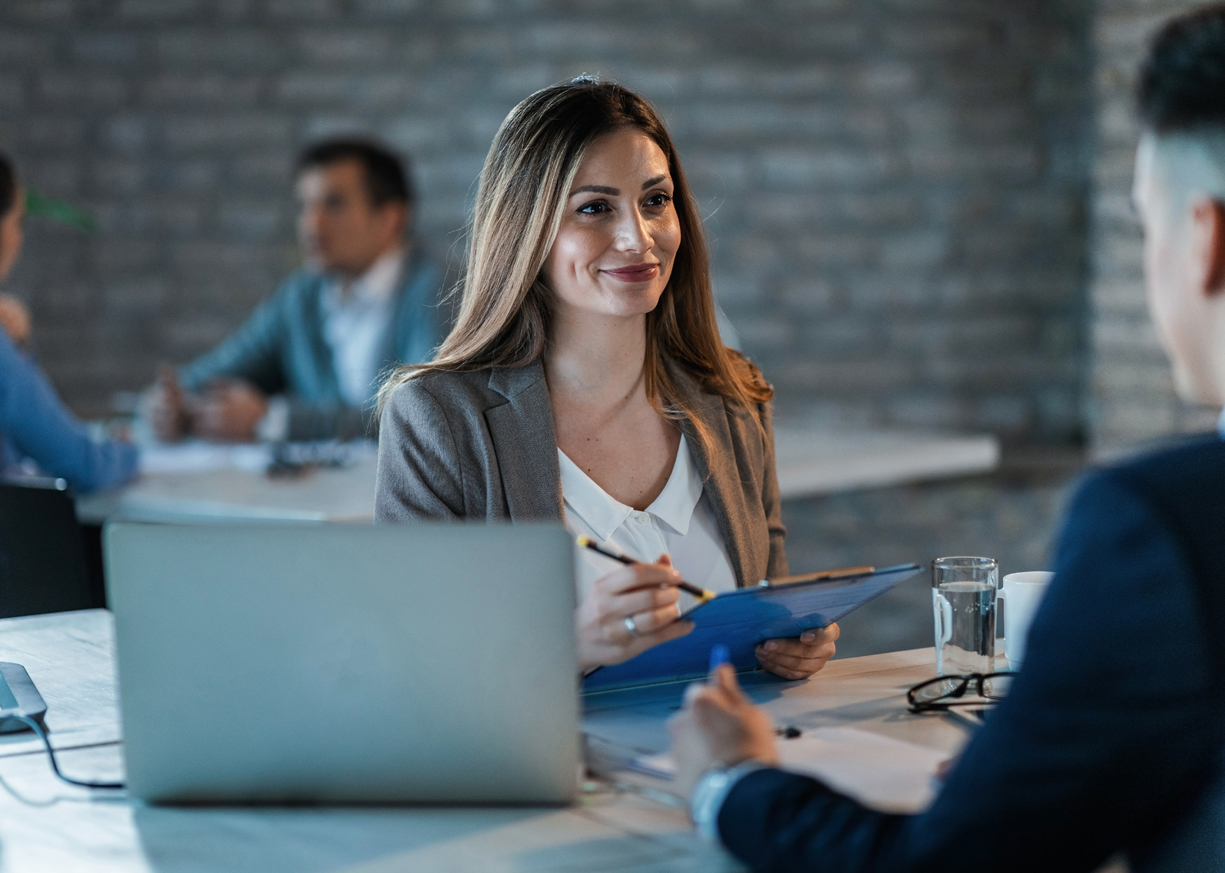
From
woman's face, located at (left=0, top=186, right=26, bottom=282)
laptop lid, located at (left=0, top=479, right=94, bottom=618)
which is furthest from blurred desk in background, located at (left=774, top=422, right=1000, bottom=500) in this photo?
woman's face, located at (left=0, top=186, right=26, bottom=282)

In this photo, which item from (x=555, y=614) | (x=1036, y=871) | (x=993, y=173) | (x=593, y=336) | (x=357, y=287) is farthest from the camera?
(x=993, y=173)

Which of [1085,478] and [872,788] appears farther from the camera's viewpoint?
[872,788]

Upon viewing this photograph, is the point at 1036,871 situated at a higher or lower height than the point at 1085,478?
lower

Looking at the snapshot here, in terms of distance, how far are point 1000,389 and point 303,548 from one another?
3.83 m

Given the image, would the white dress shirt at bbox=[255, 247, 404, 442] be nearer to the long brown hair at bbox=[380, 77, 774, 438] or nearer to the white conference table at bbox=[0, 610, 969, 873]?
the long brown hair at bbox=[380, 77, 774, 438]

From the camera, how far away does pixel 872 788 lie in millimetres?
1134

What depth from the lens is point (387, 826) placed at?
111 cm

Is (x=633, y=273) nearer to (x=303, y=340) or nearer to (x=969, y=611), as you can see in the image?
(x=969, y=611)

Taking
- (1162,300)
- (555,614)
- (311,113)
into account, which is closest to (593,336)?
(555,614)

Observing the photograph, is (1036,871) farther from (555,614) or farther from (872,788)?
(555,614)

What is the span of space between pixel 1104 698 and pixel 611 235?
1091 millimetres

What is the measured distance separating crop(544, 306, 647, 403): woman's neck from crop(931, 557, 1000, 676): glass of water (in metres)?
0.59

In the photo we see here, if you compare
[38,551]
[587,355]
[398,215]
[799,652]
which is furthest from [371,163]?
[799,652]

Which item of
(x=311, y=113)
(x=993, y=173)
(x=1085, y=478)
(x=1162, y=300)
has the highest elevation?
(x=311, y=113)
